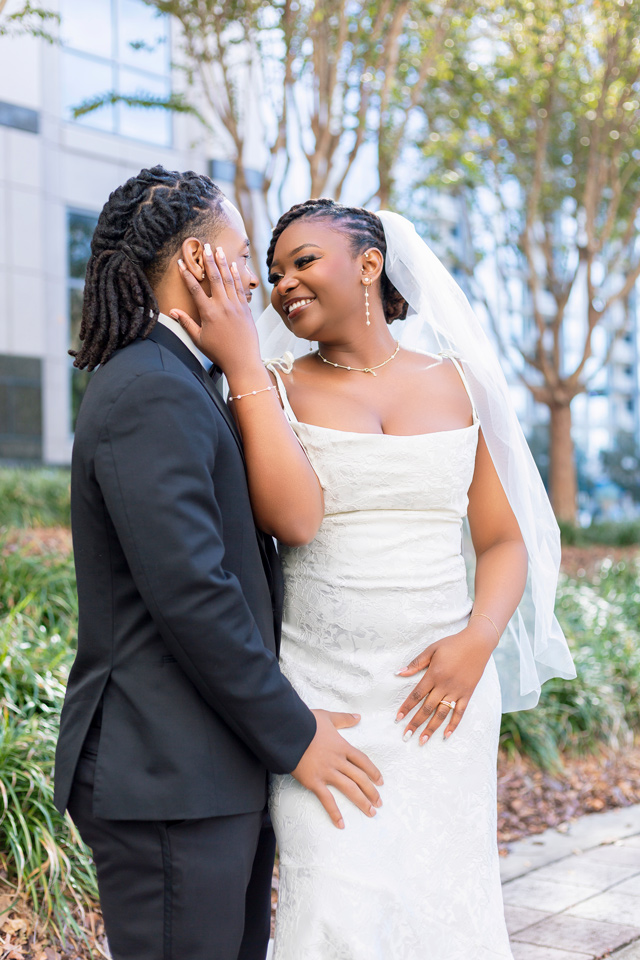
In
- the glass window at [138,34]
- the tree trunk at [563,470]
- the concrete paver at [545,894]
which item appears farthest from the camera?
the glass window at [138,34]

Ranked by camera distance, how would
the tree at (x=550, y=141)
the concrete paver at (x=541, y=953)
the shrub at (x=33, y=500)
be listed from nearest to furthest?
the concrete paver at (x=541, y=953)
the shrub at (x=33, y=500)
the tree at (x=550, y=141)

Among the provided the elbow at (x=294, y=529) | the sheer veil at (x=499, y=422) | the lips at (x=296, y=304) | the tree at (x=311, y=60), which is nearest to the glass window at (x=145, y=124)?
the tree at (x=311, y=60)

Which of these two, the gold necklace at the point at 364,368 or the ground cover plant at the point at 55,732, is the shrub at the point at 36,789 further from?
the gold necklace at the point at 364,368

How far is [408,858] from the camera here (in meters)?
2.14

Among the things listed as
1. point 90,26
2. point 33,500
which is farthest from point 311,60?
point 90,26

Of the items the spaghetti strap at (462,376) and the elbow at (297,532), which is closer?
the elbow at (297,532)

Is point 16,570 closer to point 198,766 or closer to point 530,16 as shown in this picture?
point 198,766

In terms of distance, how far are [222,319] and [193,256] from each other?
6.1 inches

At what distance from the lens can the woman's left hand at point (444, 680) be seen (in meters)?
2.18

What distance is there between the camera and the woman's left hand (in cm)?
218

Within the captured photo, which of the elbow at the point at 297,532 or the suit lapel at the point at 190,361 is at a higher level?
the suit lapel at the point at 190,361

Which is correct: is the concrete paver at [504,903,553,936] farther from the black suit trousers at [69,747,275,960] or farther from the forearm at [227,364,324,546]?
the forearm at [227,364,324,546]

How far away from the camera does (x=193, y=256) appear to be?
2018mm

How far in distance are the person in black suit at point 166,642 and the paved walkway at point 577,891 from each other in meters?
1.90
